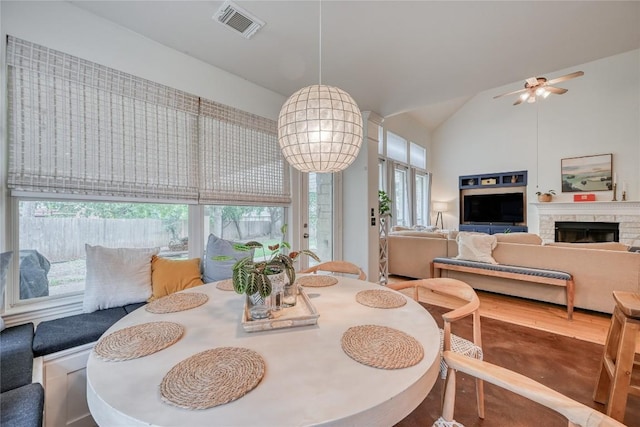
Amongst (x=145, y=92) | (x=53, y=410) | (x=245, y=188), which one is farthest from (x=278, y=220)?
(x=53, y=410)

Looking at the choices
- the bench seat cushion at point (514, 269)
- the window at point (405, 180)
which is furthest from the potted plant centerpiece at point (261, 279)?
the window at point (405, 180)

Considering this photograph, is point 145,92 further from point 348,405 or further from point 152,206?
point 348,405

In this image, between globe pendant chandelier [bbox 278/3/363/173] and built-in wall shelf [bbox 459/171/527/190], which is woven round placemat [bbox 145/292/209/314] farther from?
built-in wall shelf [bbox 459/171/527/190]

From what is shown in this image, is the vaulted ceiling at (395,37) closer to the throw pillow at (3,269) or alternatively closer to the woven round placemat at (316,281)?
the throw pillow at (3,269)

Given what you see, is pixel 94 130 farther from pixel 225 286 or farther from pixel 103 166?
pixel 225 286

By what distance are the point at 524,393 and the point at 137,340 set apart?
123cm

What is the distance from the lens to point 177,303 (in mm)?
1293

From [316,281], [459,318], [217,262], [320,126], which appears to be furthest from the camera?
[217,262]

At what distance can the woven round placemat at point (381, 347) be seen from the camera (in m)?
0.80

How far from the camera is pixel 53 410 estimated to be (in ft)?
4.17

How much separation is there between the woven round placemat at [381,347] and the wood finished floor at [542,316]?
2472 mm

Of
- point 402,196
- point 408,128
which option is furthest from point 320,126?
point 408,128

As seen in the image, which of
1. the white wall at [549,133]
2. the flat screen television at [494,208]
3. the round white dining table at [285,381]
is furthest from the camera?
the flat screen television at [494,208]

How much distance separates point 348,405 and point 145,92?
2.43 metres
